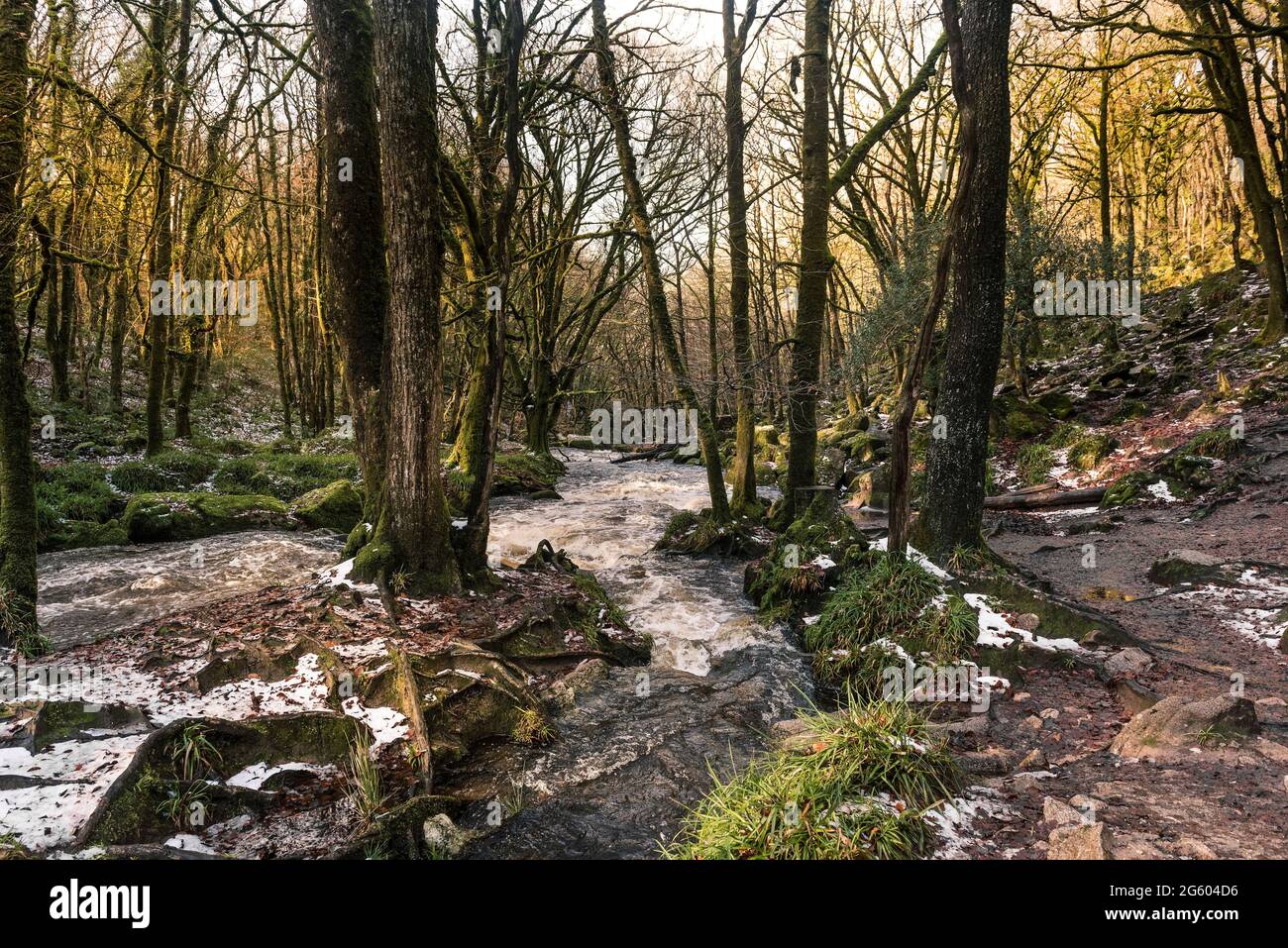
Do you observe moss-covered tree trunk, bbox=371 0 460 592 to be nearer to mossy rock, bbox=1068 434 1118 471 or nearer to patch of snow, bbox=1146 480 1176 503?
patch of snow, bbox=1146 480 1176 503

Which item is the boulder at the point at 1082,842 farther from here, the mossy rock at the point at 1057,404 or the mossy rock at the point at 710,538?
the mossy rock at the point at 1057,404

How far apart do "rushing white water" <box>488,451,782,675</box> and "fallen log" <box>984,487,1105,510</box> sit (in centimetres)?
536

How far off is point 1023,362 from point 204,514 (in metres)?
17.2

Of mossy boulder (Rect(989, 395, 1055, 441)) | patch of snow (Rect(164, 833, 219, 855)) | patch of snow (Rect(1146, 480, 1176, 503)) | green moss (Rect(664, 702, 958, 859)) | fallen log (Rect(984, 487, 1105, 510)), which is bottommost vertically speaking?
patch of snow (Rect(164, 833, 219, 855))

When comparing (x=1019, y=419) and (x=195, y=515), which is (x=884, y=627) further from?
(x=1019, y=419)

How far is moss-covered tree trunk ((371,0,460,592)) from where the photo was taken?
18.7ft

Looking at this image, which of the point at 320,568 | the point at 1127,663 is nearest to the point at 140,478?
the point at 320,568

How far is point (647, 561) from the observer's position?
33.4ft

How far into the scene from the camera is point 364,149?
6645mm

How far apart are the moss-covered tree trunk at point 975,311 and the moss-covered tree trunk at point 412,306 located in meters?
5.00

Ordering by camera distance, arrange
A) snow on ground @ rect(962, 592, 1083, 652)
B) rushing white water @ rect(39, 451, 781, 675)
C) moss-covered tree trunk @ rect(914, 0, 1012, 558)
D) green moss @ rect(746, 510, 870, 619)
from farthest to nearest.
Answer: green moss @ rect(746, 510, 870, 619)
rushing white water @ rect(39, 451, 781, 675)
moss-covered tree trunk @ rect(914, 0, 1012, 558)
snow on ground @ rect(962, 592, 1083, 652)

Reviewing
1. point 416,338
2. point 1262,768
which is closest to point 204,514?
point 416,338

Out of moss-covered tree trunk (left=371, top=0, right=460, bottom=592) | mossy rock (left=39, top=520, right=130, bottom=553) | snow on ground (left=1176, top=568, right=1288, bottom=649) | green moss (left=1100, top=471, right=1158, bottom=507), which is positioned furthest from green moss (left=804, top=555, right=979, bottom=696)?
mossy rock (left=39, top=520, right=130, bottom=553)
